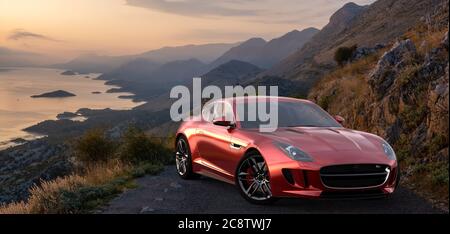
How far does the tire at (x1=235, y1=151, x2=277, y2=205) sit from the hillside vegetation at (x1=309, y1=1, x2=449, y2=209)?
8.99 feet

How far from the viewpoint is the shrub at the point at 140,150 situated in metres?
14.2

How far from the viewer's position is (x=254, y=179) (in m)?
7.73

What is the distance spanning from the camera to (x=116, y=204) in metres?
8.43

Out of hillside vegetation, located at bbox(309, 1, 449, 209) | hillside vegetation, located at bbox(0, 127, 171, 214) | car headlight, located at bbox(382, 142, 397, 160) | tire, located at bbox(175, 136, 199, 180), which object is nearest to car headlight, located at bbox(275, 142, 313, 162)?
car headlight, located at bbox(382, 142, 397, 160)

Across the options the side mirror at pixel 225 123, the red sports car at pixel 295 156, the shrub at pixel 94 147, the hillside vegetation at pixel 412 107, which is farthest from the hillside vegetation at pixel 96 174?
the hillside vegetation at pixel 412 107

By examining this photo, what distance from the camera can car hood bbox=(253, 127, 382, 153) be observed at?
7211 millimetres

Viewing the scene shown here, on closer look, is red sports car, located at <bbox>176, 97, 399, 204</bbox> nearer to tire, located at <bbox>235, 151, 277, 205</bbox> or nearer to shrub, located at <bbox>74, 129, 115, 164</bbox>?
tire, located at <bbox>235, 151, 277, 205</bbox>

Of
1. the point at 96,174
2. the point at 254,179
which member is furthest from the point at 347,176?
the point at 96,174

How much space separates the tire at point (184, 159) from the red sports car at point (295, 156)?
0.71 meters

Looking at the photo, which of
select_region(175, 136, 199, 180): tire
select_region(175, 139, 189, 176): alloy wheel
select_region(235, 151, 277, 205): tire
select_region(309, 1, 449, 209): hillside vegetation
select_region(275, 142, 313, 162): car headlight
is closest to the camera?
select_region(275, 142, 313, 162): car headlight

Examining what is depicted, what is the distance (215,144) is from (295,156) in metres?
2.22

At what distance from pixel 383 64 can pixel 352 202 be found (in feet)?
25.1

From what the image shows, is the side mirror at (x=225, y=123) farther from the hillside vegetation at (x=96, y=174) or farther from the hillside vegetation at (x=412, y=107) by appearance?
the hillside vegetation at (x=412, y=107)
